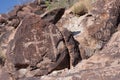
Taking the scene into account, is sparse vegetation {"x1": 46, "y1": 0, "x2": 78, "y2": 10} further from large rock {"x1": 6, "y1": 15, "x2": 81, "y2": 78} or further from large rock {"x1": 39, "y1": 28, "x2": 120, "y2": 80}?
large rock {"x1": 39, "y1": 28, "x2": 120, "y2": 80}

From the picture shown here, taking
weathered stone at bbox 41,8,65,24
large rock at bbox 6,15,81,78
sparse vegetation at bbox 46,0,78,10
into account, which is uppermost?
sparse vegetation at bbox 46,0,78,10

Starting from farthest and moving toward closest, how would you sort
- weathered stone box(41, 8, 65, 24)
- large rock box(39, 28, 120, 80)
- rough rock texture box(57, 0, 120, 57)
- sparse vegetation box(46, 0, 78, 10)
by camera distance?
1. sparse vegetation box(46, 0, 78, 10)
2. weathered stone box(41, 8, 65, 24)
3. rough rock texture box(57, 0, 120, 57)
4. large rock box(39, 28, 120, 80)

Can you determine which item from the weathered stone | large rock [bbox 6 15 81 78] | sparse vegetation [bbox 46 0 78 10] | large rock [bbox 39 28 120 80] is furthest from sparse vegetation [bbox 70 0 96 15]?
large rock [bbox 39 28 120 80]

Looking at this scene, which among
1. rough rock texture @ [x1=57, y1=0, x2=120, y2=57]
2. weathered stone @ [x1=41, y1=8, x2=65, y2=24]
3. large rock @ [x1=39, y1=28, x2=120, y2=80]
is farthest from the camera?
weathered stone @ [x1=41, y1=8, x2=65, y2=24]

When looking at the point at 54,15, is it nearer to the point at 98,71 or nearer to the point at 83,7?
the point at 83,7

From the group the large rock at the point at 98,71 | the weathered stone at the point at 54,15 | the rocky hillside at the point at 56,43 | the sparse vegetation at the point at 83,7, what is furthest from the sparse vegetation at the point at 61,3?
the large rock at the point at 98,71

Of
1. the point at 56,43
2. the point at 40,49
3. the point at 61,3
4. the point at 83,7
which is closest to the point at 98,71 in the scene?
the point at 56,43

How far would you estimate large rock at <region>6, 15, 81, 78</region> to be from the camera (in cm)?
898

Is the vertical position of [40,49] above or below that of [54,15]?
below

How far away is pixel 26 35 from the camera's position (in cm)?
945

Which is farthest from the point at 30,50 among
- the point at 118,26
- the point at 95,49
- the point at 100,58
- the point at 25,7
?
the point at 25,7

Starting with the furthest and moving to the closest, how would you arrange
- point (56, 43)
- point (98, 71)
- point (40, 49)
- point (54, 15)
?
point (54, 15)
point (40, 49)
point (56, 43)
point (98, 71)

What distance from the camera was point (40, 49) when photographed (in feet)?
30.2

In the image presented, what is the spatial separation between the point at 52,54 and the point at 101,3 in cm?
185
